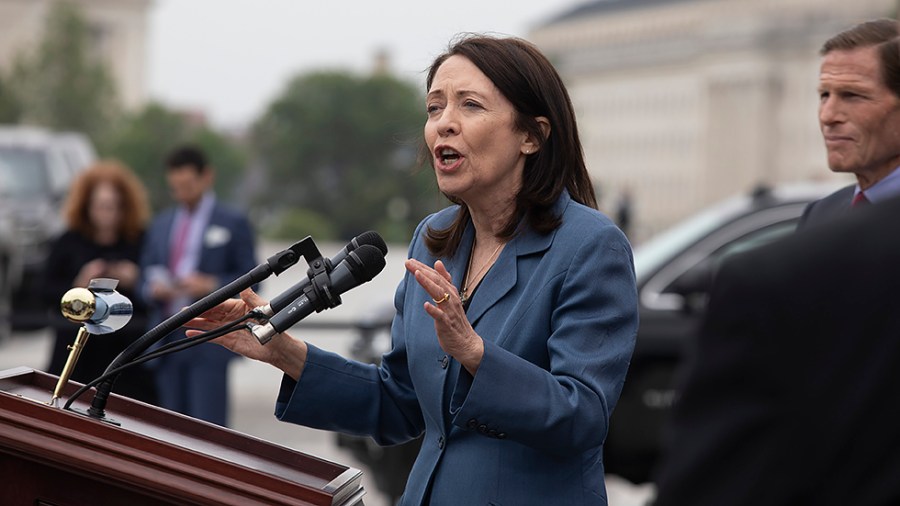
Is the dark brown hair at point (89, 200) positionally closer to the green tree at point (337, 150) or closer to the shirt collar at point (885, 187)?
the shirt collar at point (885, 187)

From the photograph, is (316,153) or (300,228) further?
(316,153)

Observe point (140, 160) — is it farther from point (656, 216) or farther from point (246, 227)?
point (246, 227)

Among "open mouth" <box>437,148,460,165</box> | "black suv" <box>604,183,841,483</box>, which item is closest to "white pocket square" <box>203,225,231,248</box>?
"black suv" <box>604,183,841,483</box>

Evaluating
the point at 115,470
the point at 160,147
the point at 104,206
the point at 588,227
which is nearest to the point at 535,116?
the point at 588,227

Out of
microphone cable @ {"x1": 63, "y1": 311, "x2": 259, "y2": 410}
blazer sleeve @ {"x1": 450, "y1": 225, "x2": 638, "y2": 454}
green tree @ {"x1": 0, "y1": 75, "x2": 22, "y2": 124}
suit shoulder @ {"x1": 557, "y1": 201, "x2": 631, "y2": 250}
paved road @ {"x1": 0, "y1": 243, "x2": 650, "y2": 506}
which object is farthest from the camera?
green tree @ {"x1": 0, "y1": 75, "x2": 22, "y2": 124}

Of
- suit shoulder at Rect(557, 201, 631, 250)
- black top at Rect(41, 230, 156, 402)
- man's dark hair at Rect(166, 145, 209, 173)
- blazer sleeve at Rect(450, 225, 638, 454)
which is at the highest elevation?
suit shoulder at Rect(557, 201, 631, 250)

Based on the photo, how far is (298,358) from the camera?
121 inches

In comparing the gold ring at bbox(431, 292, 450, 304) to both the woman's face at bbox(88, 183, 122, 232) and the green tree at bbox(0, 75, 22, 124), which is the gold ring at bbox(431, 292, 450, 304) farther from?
the green tree at bbox(0, 75, 22, 124)

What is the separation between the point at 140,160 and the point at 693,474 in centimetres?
9577

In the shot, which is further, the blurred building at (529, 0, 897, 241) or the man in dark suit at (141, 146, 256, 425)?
the blurred building at (529, 0, 897, 241)

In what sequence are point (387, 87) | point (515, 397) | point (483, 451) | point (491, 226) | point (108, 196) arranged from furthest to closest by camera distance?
point (387, 87) < point (108, 196) < point (491, 226) < point (483, 451) < point (515, 397)

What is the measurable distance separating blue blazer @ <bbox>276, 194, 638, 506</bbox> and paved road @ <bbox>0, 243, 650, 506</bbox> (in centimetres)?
443

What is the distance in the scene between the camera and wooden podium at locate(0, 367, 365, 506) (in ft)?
Result: 7.62

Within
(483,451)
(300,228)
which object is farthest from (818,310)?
(300,228)
